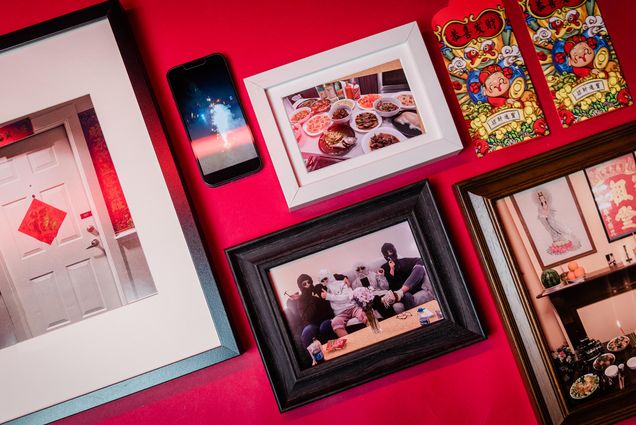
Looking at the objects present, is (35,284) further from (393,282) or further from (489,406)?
(489,406)

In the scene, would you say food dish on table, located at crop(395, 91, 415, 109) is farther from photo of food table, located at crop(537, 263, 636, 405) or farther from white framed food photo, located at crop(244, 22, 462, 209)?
photo of food table, located at crop(537, 263, 636, 405)

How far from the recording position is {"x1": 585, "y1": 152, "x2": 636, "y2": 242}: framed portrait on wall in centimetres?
178

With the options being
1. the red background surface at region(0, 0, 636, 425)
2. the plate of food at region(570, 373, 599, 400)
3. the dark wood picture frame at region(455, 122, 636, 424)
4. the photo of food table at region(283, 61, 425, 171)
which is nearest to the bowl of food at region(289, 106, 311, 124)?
the photo of food table at region(283, 61, 425, 171)

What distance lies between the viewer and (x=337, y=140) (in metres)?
1.78

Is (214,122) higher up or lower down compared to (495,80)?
higher up

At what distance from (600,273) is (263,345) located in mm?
1051

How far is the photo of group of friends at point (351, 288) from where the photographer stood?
1.77m

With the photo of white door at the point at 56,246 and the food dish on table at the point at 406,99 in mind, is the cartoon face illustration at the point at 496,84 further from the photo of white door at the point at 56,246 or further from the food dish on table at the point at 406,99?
the photo of white door at the point at 56,246

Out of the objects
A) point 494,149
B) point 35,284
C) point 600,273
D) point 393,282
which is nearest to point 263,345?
point 393,282

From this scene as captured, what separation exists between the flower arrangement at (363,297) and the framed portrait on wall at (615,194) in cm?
75

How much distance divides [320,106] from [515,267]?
0.78m

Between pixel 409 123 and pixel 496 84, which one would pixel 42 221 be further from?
pixel 496 84

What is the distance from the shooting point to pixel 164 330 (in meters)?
1.75

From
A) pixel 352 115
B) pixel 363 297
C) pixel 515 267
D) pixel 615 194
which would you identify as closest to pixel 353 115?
pixel 352 115
